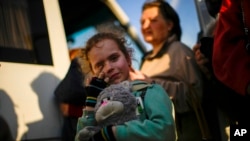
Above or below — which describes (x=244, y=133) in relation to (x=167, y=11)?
below

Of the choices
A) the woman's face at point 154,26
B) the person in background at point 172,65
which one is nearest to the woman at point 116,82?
the person in background at point 172,65

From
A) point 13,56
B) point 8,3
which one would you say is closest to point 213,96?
point 13,56

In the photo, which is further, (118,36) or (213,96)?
(213,96)

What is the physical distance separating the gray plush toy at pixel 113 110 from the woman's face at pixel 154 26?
60 centimetres

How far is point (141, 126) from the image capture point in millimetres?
833

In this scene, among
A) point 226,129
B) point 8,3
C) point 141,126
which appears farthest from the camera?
point 8,3

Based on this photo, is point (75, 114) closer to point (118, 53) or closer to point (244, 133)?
point (118, 53)

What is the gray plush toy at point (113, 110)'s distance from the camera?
855mm

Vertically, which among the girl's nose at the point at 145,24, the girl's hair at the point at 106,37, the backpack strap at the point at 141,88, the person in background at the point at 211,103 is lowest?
the person in background at the point at 211,103

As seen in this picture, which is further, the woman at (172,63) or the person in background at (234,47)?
the woman at (172,63)

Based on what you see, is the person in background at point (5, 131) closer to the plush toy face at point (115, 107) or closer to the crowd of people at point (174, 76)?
the crowd of people at point (174, 76)

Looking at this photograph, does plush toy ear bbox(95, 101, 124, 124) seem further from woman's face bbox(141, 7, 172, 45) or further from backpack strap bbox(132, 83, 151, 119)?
woman's face bbox(141, 7, 172, 45)

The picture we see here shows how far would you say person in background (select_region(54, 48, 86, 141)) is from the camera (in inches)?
48.7

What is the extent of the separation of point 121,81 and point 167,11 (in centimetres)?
62
